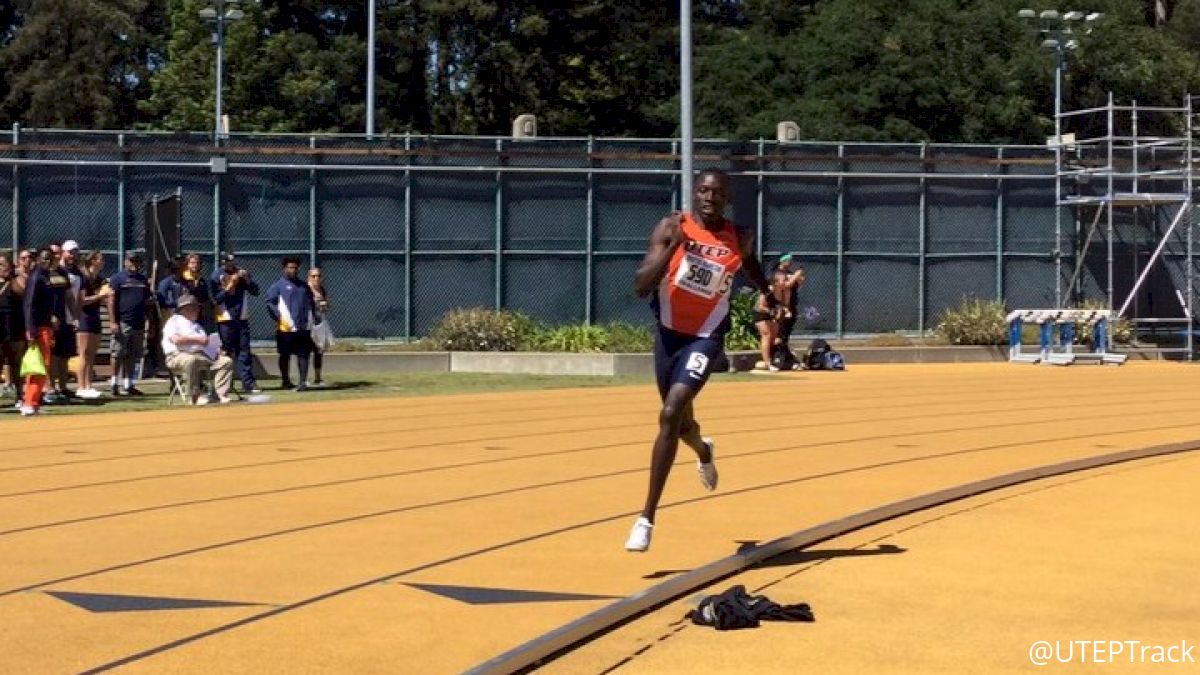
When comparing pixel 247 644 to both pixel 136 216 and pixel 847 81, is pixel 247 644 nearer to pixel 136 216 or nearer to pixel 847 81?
pixel 136 216

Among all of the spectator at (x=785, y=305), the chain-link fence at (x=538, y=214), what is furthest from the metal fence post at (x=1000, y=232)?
the spectator at (x=785, y=305)

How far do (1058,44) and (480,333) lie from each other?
17.2 metres

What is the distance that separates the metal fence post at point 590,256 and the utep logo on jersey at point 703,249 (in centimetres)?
2279

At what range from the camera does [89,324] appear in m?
24.5

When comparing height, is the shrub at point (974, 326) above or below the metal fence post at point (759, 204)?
below

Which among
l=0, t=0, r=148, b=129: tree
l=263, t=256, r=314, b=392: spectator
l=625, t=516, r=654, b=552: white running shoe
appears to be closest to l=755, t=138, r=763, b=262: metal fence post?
l=263, t=256, r=314, b=392: spectator

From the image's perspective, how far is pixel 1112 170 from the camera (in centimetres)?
3631

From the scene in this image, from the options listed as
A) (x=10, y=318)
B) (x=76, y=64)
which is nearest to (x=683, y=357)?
(x=10, y=318)

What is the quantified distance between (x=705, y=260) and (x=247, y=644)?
11.9 feet

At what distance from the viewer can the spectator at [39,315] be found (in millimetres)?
21719

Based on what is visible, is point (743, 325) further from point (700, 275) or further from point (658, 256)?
point (658, 256)

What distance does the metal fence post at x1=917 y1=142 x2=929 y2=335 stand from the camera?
36125 mm

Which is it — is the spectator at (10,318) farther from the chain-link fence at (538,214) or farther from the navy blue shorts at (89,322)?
the chain-link fence at (538,214)

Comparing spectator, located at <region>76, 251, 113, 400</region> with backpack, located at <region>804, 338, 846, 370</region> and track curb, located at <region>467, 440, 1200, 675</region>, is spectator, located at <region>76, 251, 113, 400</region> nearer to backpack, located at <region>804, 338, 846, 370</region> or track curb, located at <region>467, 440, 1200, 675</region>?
backpack, located at <region>804, 338, 846, 370</region>
